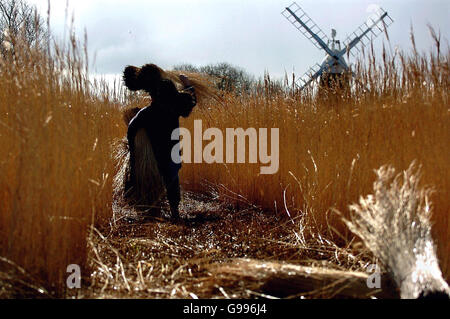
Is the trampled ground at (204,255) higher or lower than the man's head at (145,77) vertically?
lower

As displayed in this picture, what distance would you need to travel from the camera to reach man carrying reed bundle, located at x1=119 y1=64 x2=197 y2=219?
12.4ft

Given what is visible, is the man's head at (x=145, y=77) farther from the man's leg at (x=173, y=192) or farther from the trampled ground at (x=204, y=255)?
the trampled ground at (x=204, y=255)

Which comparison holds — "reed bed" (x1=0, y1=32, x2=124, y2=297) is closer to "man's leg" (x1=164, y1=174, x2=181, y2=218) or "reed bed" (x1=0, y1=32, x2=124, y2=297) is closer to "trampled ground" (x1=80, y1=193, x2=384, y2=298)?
"trampled ground" (x1=80, y1=193, x2=384, y2=298)

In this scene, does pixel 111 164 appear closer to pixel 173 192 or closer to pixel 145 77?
pixel 173 192

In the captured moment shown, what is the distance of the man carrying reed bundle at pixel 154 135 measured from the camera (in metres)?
3.78

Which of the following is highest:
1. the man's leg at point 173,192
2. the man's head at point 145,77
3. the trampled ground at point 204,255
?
the man's head at point 145,77

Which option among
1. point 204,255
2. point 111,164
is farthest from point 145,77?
point 204,255

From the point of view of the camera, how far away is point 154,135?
12.5ft

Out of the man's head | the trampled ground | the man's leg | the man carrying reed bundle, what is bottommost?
the trampled ground

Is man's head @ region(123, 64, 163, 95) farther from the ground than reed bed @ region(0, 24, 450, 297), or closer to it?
farther from the ground

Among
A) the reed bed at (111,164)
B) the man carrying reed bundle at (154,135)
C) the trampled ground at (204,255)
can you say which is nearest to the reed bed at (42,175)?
the reed bed at (111,164)

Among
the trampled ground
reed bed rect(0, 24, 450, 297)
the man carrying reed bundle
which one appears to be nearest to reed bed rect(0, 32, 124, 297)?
reed bed rect(0, 24, 450, 297)

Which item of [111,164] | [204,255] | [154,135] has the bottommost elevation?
[204,255]
